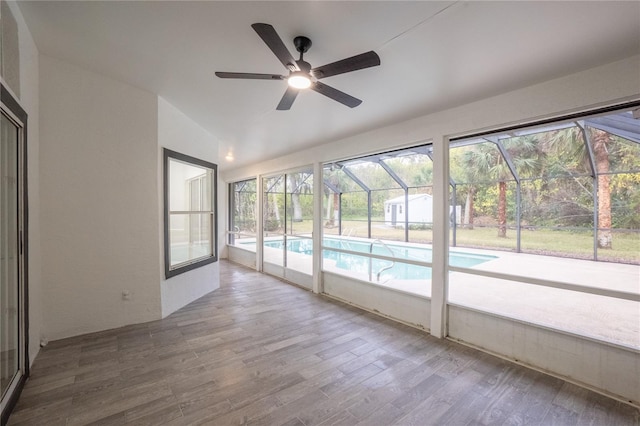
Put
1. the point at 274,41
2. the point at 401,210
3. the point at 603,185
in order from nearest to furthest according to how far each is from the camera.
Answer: the point at 274,41 < the point at 603,185 < the point at 401,210

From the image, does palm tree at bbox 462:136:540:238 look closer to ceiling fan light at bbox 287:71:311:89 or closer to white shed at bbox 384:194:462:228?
white shed at bbox 384:194:462:228

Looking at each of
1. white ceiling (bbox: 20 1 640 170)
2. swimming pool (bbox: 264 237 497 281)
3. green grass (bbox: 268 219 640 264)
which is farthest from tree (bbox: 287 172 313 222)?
white ceiling (bbox: 20 1 640 170)

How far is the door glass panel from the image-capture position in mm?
2014

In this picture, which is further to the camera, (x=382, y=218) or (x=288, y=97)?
(x=382, y=218)

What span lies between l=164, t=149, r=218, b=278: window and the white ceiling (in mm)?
1192

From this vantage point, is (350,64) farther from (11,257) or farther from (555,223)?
(555,223)

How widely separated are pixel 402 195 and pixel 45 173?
5.98 m

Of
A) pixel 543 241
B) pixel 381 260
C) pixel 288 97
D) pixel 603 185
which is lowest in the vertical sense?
pixel 381 260

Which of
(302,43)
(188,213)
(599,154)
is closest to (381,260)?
(188,213)

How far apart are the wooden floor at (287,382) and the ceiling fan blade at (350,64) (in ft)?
7.56

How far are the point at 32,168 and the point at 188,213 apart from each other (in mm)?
1883

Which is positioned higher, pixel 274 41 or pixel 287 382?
pixel 274 41

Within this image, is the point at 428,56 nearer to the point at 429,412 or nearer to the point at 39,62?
the point at 429,412

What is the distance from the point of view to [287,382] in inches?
90.4
